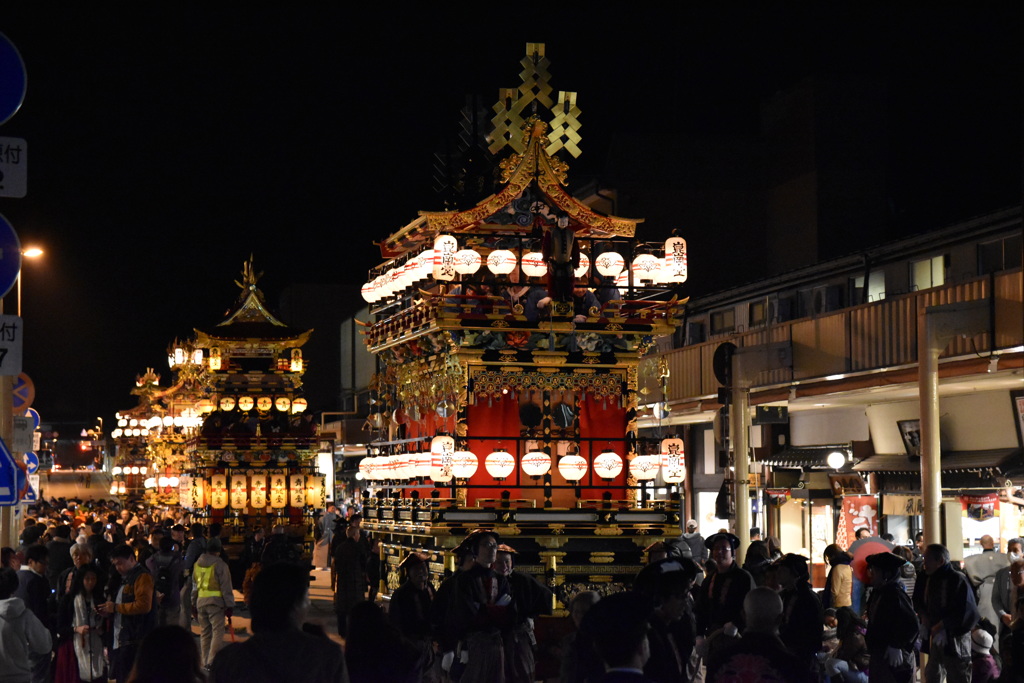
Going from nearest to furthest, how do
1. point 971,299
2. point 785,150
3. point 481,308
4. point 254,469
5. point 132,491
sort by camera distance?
point 481,308, point 971,299, point 254,469, point 785,150, point 132,491

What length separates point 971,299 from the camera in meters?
20.6

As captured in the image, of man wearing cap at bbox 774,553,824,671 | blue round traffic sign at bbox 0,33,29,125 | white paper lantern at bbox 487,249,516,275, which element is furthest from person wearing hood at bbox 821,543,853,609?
blue round traffic sign at bbox 0,33,29,125

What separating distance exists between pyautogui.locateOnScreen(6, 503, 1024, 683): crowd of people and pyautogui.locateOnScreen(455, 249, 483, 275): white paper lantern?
4529 mm

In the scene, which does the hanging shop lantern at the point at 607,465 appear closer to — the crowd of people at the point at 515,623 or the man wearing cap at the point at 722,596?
the crowd of people at the point at 515,623

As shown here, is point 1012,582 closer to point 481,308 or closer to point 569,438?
point 569,438

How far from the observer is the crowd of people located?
Result: 6.55m

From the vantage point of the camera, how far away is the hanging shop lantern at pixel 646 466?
18.7 m

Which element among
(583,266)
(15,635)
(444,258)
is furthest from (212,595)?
(15,635)

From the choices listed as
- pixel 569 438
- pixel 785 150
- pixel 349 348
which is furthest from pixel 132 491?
pixel 569 438

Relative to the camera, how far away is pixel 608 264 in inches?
783

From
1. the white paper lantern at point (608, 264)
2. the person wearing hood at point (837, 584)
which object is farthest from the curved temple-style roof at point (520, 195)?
the person wearing hood at point (837, 584)

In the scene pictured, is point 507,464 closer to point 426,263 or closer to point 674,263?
point 426,263

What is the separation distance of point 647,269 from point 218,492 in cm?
2100

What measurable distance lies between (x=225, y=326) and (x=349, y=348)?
103 feet
